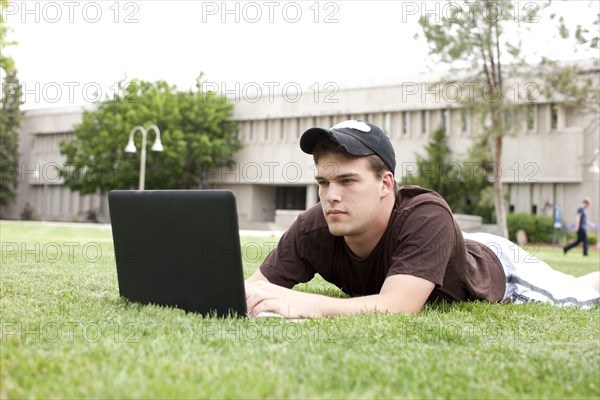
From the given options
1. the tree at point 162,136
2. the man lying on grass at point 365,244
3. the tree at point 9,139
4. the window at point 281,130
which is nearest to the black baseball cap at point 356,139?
the man lying on grass at point 365,244

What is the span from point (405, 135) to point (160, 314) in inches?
1515

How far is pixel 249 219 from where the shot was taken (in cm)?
4606

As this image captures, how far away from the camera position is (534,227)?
32.6 meters

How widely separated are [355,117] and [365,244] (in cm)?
4059

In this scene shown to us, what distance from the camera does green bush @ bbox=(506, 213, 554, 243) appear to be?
107 ft

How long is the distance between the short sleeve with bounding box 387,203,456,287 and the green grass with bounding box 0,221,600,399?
0.27 metres

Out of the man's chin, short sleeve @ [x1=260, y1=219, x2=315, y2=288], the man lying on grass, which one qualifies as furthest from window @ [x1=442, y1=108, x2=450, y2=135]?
the man's chin

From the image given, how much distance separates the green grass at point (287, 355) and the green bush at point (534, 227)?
3020 centimetres

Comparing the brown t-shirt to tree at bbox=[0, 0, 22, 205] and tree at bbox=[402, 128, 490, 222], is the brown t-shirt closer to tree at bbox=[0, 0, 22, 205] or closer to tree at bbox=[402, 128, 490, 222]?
tree at bbox=[402, 128, 490, 222]

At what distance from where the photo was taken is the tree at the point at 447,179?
37.5 m

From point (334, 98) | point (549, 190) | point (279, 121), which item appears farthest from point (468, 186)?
point (279, 121)

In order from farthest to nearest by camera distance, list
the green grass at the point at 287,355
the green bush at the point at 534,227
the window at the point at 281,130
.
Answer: the window at the point at 281,130 < the green bush at the point at 534,227 < the green grass at the point at 287,355

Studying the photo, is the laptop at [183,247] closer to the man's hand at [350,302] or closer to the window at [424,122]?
the man's hand at [350,302]

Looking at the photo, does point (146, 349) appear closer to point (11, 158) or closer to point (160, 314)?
point (160, 314)
